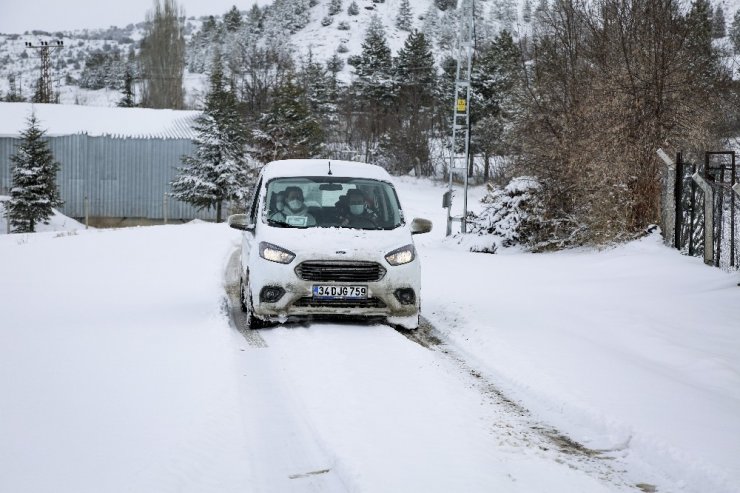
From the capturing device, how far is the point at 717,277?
1132 cm

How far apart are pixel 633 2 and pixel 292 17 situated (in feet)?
511

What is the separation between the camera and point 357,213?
30.8ft

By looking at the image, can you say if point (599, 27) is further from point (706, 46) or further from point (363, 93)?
point (363, 93)

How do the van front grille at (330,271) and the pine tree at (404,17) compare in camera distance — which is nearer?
the van front grille at (330,271)

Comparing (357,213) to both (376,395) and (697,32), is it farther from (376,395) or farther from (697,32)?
(697,32)

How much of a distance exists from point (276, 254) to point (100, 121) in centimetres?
4226

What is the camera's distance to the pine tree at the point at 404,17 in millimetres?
159125

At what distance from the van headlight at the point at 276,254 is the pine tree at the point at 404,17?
15518cm

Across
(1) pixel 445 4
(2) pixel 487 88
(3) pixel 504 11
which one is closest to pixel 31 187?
(2) pixel 487 88

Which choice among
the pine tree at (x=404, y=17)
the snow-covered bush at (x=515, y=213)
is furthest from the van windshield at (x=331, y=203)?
the pine tree at (x=404, y=17)

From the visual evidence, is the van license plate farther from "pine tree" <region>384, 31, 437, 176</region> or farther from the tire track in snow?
"pine tree" <region>384, 31, 437, 176</region>

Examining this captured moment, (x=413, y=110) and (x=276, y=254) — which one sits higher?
(x=413, y=110)

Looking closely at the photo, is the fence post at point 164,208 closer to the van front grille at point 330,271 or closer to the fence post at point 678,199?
the fence post at point 678,199

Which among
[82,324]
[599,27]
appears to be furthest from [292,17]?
[82,324]
